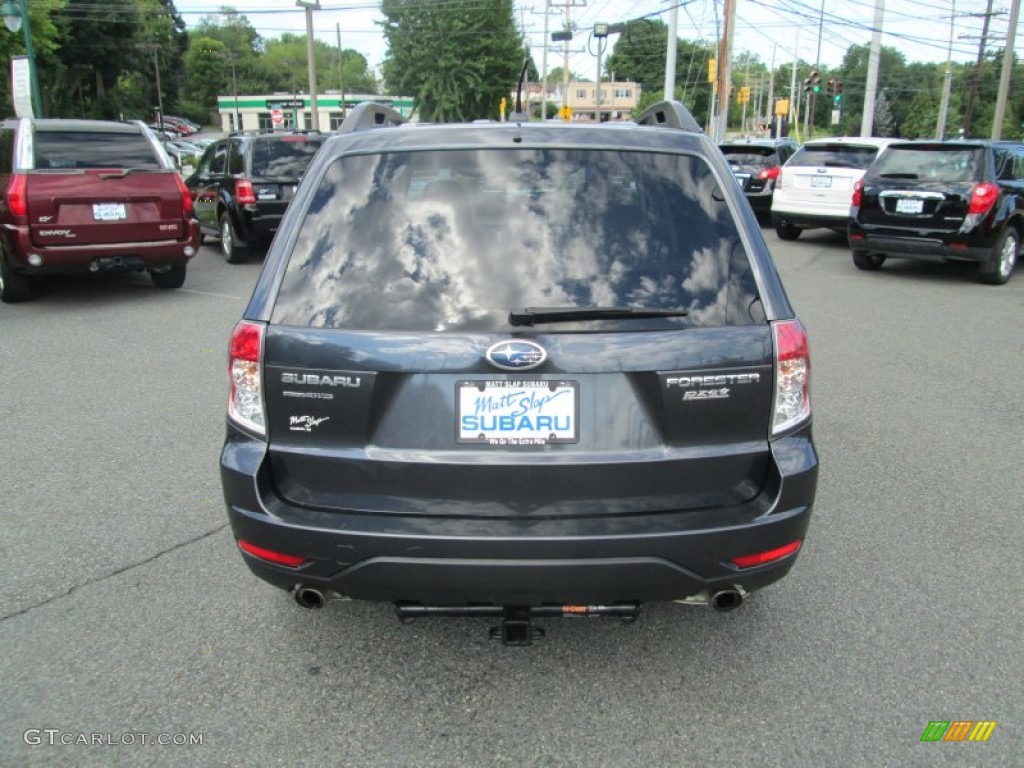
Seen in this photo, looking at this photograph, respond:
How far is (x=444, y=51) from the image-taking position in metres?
51.1

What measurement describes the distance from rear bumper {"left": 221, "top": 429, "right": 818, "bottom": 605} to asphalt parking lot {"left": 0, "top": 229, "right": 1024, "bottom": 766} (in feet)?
1.50

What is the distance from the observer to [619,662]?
298 cm

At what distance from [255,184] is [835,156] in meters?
9.67

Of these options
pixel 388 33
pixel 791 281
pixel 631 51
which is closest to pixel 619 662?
pixel 791 281

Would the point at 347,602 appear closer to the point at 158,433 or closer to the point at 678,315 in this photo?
the point at 678,315

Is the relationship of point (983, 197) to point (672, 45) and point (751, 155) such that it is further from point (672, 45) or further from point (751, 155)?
point (672, 45)

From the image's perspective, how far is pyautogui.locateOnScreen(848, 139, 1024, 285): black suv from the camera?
415 inches

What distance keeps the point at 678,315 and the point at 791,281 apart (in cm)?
962

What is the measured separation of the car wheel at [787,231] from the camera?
15.8m

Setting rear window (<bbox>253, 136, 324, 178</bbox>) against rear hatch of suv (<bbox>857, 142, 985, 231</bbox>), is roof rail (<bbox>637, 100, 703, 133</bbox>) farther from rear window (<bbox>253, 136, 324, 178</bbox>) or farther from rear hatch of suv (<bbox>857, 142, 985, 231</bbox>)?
rear window (<bbox>253, 136, 324, 178</bbox>)

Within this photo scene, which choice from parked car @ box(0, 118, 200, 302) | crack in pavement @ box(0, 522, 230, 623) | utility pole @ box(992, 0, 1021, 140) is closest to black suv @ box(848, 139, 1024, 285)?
parked car @ box(0, 118, 200, 302)

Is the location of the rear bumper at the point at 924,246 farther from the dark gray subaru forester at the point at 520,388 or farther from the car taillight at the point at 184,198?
the dark gray subaru forester at the point at 520,388

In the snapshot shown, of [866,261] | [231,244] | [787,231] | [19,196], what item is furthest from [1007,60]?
[19,196]

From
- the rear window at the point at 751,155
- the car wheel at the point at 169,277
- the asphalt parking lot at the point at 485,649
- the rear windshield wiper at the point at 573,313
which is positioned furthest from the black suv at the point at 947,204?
the rear windshield wiper at the point at 573,313
